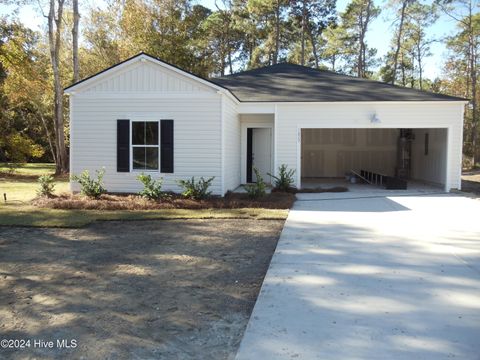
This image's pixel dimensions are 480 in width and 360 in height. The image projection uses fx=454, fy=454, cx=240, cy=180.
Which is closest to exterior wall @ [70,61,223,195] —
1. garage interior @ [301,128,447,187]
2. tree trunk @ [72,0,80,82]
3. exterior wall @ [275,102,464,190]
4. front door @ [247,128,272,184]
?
exterior wall @ [275,102,464,190]

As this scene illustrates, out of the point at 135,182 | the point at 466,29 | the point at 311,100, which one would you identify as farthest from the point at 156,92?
the point at 466,29

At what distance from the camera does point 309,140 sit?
2106 cm

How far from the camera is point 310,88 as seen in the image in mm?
16172

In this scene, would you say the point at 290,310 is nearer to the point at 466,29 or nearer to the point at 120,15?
the point at 120,15

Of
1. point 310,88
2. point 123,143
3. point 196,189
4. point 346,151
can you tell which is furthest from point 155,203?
point 346,151

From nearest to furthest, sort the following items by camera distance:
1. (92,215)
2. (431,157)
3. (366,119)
A: (92,215) → (366,119) → (431,157)

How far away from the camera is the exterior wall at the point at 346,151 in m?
20.8

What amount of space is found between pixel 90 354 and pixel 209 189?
931 centimetres

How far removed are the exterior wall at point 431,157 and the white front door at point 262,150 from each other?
19.4 ft

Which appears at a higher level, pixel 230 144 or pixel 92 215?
pixel 230 144

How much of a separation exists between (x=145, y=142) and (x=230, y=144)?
8.63ft

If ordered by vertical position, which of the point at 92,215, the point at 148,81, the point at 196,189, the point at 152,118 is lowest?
the point at 92,215

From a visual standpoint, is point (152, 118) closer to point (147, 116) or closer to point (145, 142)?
point (147, 116)

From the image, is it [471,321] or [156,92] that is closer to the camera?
[471,321]
